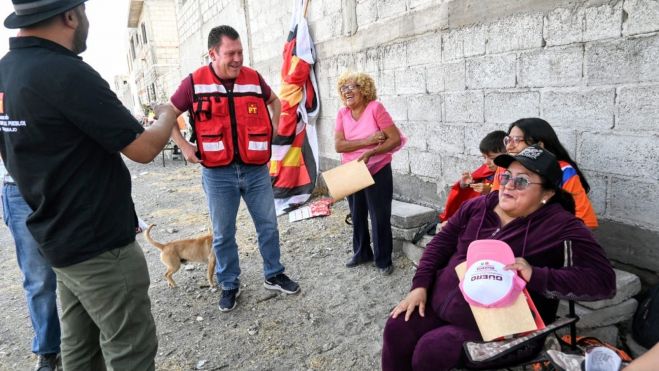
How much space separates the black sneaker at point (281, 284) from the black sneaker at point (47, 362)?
61.9 inches

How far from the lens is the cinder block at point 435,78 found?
4094 millimetres

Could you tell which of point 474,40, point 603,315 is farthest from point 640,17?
point 603,315

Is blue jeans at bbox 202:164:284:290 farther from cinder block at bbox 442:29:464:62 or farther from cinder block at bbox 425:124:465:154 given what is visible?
cinder block at bbox 442:29:464:62

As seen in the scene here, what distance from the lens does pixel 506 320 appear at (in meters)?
1.78

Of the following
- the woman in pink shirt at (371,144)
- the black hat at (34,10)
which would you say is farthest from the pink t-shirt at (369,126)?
the black hat at (34,10)

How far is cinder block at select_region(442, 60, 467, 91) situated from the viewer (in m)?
3.84

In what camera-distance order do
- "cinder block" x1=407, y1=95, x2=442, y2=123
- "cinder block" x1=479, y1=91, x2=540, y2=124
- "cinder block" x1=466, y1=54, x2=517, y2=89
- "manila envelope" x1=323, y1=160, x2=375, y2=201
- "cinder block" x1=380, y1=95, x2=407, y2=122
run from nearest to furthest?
"cinder block" x1=479, y1=91, x2=540, y2=124 < "cinder block" x1=466, y1=54, x2=517, y2=89 < "manila envelope" x1=323, y1=160, x2=375, y2=201 < "cinder block" x1=407, y1=95, x2=442, y2=123 < "cinder block" x1=380, y1=95, x2=407, y2=122

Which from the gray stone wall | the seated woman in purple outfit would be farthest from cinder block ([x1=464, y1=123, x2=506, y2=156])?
the seated woman in purple outfit

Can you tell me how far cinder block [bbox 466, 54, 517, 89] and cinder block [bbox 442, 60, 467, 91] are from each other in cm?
6

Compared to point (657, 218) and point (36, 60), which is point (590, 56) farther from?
point (36, 60)

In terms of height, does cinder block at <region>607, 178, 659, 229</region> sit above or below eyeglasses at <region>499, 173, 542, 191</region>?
below

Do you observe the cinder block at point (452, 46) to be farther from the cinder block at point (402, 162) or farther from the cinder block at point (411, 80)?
the cinder block at point (402, 162)

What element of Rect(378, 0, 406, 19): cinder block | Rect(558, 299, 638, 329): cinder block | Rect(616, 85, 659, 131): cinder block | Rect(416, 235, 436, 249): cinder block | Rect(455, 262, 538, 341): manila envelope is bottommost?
Rect(558, 299, 638, 329): cinder block

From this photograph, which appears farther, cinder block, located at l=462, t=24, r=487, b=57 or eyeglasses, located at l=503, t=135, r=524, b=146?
cinder block, located at l=462, t=24, r=487, b=57
